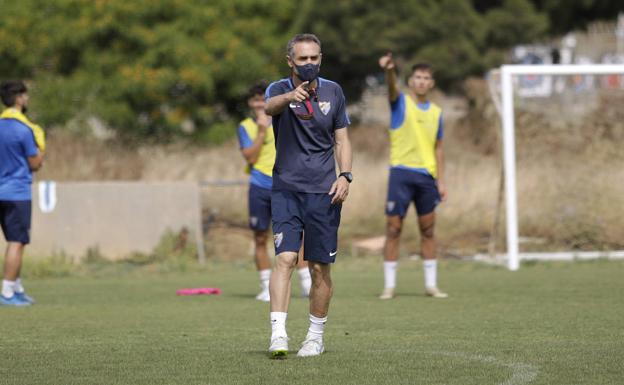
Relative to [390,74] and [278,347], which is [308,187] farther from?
[390,74]

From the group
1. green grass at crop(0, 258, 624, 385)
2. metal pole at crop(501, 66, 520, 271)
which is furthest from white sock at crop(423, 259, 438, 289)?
metal pole at crop(501, 66, 520, 271)

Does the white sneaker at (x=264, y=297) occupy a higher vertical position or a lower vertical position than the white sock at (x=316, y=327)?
lower

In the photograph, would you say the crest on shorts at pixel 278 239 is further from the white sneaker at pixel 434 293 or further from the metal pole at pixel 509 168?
the metal pole at pixel 509 168

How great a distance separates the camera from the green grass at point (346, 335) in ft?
24.6

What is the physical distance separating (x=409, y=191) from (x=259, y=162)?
1.62 metres

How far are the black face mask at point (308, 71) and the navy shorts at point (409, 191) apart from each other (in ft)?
15.7

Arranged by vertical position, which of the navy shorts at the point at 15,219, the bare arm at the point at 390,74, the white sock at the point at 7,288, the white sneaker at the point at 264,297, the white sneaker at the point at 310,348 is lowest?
the white sneaker at the point at 264,297

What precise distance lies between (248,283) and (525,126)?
19.7 feet

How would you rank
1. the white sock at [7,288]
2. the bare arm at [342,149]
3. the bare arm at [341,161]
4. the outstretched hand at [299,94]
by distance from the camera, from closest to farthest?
the outstretched hand at [299,94] < the bare arm at [341,161] < the bare arm at [342,149] < the white sock at [7,288]

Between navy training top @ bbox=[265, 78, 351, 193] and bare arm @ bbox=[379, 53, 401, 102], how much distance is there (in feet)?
9.31

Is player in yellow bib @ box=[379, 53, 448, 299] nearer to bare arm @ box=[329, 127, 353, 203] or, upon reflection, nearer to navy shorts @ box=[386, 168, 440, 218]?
navy shorts @ box=[386, 168, 440, 218]

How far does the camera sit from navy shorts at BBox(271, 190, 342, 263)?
27.4 feet

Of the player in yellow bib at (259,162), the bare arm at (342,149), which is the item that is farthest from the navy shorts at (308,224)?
the player in yellow bib at (259,162)

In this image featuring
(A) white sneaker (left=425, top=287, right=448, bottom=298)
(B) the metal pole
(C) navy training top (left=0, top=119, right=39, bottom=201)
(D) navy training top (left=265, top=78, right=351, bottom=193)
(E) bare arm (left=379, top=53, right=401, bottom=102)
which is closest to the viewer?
(D) navy training top (left=265, top=78, right=351, bottom=193)
